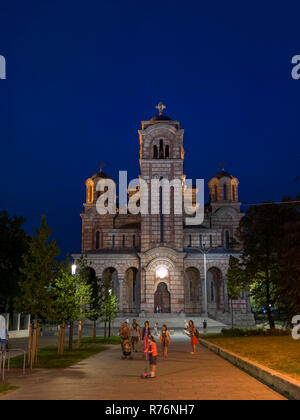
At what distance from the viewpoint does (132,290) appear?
2393 inches

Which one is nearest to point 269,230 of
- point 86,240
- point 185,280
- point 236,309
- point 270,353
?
point 270,353

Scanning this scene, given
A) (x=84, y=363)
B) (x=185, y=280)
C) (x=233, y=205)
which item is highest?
(x=233, y=205)

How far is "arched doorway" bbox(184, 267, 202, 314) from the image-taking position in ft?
190

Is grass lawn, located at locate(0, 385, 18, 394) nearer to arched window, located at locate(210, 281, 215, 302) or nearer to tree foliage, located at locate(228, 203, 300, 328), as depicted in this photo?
tree foliage, located at locate(228, 203, 300, 328)

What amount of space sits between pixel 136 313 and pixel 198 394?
1794 inches

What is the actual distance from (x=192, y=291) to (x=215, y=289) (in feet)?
10.6

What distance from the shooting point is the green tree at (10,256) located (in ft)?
100

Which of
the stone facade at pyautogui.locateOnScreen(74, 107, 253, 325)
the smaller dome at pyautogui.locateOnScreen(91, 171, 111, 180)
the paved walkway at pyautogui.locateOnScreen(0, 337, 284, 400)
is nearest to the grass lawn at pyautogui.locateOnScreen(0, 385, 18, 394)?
the paved walkway at pyautogui.locateOnScreen(0, 337, 284, 400)

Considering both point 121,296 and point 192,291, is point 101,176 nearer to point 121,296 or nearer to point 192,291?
point 121,296

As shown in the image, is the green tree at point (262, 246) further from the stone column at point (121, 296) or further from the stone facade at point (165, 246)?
the stone column at point (121, 296)

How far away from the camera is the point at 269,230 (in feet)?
108

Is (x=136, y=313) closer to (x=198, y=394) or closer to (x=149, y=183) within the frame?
(x=149, y=183)

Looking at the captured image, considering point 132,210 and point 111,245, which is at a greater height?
point 132,210

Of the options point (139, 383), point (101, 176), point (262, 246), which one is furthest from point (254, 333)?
point (101, 176)
